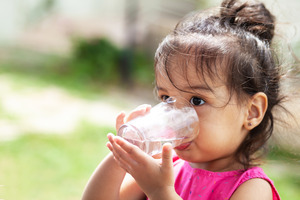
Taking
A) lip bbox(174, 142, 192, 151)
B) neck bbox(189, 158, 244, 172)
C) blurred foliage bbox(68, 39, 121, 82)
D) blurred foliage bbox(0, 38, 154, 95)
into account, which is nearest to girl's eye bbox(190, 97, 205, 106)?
lip bbox(174, 142, 192, 151)

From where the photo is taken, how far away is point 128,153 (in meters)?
1.11

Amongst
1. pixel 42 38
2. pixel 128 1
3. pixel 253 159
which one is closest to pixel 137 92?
pixel 128 1

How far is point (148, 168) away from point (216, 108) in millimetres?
271

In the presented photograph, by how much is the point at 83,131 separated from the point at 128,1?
7.17 ft

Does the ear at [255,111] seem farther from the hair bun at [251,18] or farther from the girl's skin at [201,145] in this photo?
the hair bun at [251,18]

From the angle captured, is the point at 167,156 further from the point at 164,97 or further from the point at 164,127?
the point at 164,97

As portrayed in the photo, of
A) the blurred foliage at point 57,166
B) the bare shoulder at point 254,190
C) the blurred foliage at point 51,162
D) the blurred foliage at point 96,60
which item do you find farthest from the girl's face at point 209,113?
the blurred foliage at point 96,60

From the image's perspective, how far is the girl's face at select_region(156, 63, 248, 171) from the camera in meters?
1.24

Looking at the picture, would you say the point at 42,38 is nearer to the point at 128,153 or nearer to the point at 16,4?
the point at 16,4

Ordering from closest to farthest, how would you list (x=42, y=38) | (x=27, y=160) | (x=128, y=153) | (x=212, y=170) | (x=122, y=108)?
(x=128, y=153) → (x=212, y=170) → (x=27, y=160) → (x=122, y=108) → (x=42, y=38)

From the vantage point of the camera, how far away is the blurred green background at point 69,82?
2.96 meters

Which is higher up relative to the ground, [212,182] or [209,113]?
[209,113]

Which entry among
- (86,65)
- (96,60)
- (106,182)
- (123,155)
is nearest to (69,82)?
(86,65)

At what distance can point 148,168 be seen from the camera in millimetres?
1121
